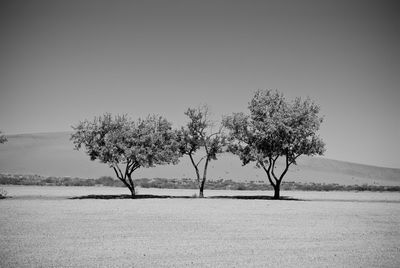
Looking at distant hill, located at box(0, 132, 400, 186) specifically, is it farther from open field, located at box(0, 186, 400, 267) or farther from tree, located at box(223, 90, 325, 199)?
open field, located at box(0, 186, 400, 267)

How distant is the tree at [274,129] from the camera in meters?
40.7

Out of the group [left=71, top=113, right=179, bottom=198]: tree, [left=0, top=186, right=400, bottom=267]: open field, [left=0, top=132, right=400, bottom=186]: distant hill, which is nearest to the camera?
A: [left=0, top=186, right=400, bottom=267]: open field

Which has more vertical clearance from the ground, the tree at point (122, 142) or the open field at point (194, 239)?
the tree at point (122, 142)

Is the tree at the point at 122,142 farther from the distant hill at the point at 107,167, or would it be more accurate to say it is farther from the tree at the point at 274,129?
the distant hill at the point at 107,167

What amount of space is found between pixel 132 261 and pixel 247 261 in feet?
11.2

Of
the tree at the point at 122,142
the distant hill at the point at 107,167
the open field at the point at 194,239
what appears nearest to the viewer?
the open field at the point at 194,239

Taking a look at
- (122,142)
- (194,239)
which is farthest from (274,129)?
(194,239)

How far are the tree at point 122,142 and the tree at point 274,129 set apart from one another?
24.7ft

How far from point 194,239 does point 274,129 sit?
81.2 ft

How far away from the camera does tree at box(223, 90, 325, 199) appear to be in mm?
40719

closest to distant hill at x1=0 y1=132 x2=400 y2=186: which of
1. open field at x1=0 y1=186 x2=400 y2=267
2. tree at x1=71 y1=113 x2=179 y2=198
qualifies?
tree at x1=71 y1=113 x2=179 y2=198

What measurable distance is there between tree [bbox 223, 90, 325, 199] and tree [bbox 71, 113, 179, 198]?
7.53m

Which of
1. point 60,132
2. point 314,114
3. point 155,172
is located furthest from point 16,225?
point 60,132

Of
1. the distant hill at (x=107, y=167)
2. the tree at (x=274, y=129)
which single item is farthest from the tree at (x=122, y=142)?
the distant hill at (x=107, y=167)
